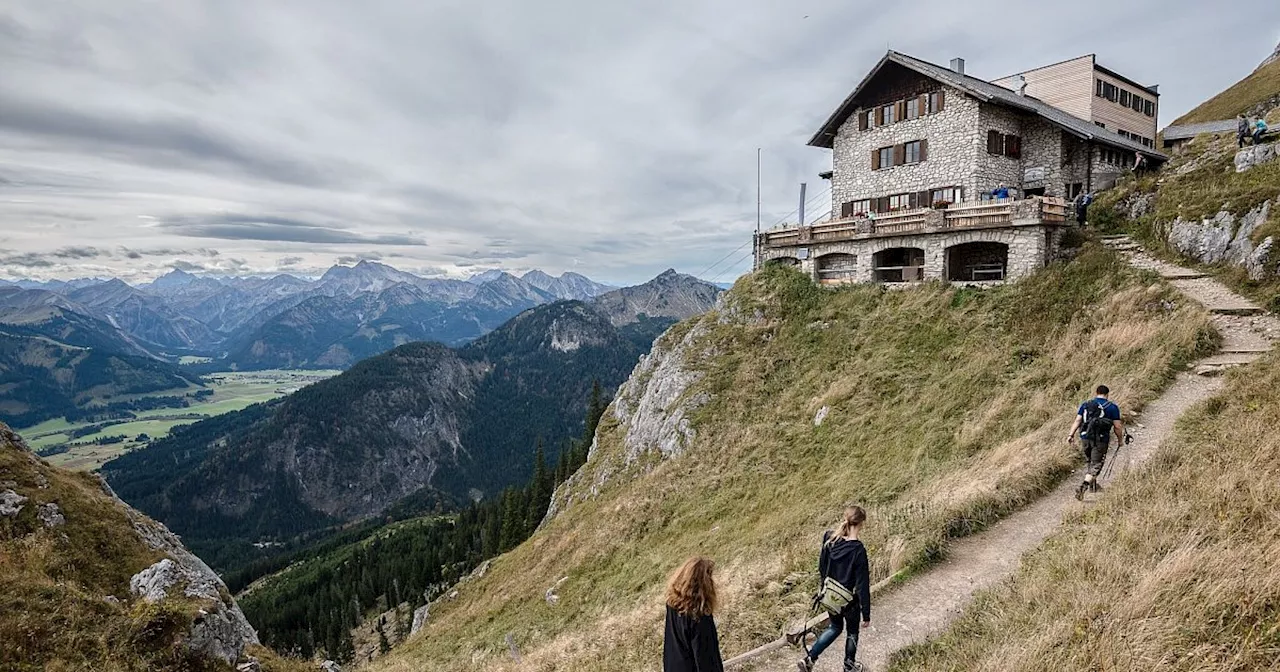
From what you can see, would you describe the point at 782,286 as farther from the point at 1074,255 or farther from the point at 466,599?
the point at 466,599

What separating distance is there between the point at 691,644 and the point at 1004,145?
38.3 m

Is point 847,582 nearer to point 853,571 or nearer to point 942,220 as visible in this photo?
point 853,571

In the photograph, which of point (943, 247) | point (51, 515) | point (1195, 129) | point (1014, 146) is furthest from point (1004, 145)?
point (51, 515)

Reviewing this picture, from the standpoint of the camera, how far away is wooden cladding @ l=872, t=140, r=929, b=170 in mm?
34906

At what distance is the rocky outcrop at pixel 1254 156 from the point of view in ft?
87.9

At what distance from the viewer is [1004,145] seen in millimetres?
34281

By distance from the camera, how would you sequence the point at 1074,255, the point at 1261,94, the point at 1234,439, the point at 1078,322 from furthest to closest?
the point at 1261,94
the point at 1074,255
the point at 1078,322
the point at 1234,439

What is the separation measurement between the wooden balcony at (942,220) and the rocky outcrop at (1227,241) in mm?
4414

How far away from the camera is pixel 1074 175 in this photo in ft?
118

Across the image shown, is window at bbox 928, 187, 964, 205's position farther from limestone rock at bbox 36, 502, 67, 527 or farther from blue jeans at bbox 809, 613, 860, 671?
limestone rock at bbox 36, 502, 67, 527

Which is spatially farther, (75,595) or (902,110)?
(902,110)

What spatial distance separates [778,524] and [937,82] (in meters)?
30.2

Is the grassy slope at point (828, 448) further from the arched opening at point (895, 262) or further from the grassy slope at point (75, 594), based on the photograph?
the grassy slope at point (75, 594)

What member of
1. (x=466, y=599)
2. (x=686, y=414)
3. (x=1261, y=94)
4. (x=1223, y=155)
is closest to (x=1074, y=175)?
(x=1223, y=155)
